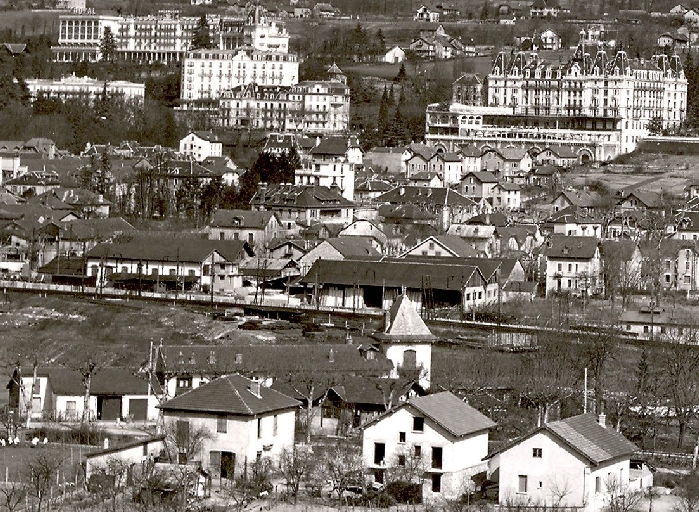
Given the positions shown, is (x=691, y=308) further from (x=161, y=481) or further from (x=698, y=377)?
(x=161, y=481)

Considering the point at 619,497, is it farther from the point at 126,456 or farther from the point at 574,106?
the point at 574,106

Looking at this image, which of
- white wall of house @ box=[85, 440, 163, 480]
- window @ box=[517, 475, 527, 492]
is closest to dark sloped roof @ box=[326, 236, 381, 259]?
white wall of house @ box=[85, 440, 163, 480]

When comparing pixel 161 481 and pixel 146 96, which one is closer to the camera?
pixel 161 481

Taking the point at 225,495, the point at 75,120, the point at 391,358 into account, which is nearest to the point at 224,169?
the point at 75,120

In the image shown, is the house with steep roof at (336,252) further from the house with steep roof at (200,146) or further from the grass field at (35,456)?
the grass field at (35,456)

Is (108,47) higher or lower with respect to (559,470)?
higher

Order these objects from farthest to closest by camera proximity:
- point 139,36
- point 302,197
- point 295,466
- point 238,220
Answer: point 139,36 → point 302,197 → point 238,220 → point 295,466

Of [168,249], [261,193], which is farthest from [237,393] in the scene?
[261,193]
